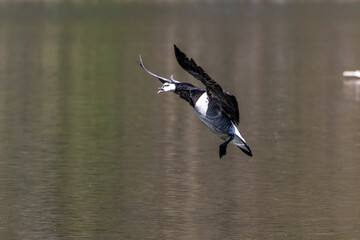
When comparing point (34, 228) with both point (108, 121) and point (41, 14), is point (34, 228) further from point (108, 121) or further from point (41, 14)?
point (41, 14)

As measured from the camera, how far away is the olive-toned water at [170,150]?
14.9 metres

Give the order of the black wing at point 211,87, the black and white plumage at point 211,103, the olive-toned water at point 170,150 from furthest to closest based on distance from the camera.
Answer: the black and white plumage at point 211,103 < the olive-toned water at point 170,150 < the black wing at point 211,87

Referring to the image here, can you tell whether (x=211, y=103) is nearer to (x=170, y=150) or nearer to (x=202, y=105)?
(x=202, y=105)

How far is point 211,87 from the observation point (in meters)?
14.9

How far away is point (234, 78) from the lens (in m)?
35.2

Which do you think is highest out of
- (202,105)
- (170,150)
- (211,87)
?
(211,87)

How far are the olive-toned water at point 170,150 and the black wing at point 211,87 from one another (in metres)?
1.34

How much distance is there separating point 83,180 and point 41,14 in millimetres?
70333

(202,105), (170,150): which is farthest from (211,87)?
(170,150)

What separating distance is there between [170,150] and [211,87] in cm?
613

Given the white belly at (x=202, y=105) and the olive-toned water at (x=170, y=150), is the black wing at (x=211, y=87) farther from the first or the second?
the olive-toned water at (x=170, y=150)

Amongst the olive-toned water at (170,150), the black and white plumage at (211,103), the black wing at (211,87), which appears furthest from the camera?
the black and white plumage at (211,103)

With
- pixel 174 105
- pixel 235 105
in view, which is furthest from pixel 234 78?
pixel 235 105

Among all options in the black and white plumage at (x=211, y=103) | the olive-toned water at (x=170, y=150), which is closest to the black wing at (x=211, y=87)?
the black and white plumage at (x=211, y=103)
